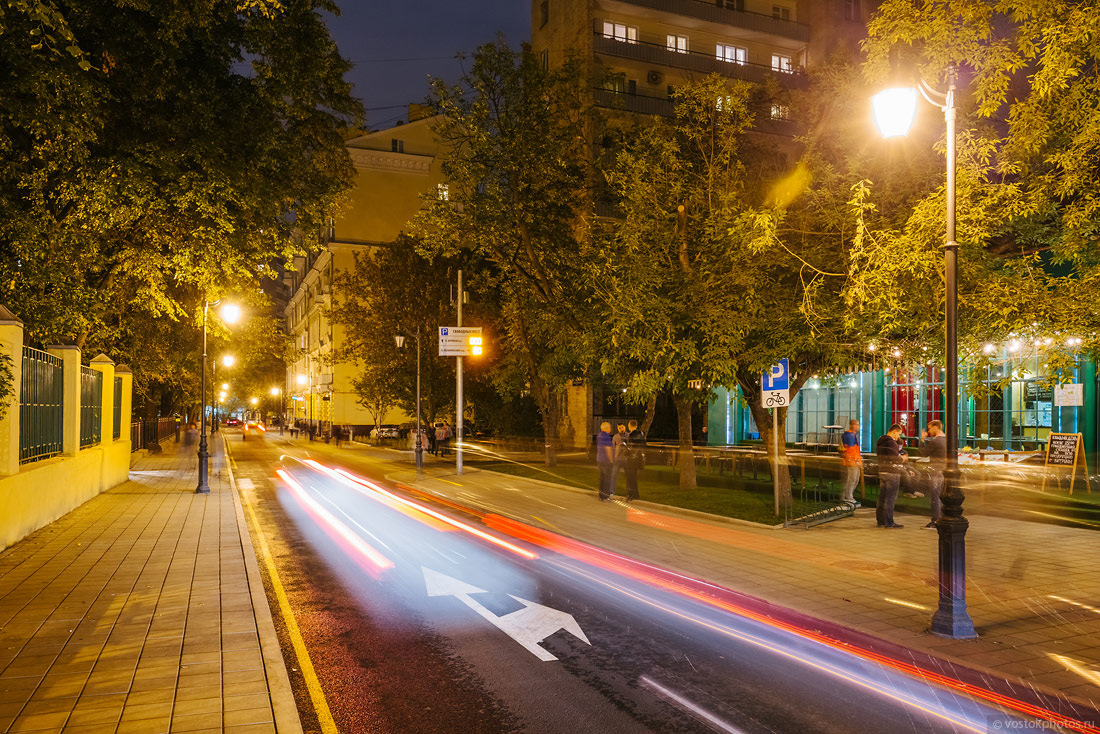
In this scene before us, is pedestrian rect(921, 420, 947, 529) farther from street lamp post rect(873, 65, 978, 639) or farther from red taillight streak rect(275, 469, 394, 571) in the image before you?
red taillight streak rect(275, 469, 394, 571)

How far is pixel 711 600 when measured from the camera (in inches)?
342

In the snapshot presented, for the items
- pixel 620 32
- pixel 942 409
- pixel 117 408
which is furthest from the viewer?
pixel 620 32

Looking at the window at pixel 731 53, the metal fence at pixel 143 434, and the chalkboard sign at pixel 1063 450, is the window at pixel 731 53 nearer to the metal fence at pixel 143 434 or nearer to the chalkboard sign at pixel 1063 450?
the chalkboard sign at pixel 1063 450

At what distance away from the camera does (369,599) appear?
8.91 m

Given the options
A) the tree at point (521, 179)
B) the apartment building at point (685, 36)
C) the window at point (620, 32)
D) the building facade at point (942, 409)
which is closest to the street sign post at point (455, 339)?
the tree at point (521, 179)

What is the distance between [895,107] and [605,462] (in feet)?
38.7

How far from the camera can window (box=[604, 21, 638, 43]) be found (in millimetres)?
43406

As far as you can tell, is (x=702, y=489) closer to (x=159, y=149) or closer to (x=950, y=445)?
(x=950, y=445)

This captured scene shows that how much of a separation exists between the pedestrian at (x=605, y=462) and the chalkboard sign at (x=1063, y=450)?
37.3 feet

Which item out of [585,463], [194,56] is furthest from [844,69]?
[585,463]

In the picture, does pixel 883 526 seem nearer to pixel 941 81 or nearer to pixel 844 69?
pixel 941 81

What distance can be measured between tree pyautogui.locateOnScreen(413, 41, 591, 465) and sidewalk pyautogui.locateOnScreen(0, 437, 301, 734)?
14.0 meters

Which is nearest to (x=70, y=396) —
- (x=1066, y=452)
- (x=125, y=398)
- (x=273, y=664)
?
(x=125, y=398)

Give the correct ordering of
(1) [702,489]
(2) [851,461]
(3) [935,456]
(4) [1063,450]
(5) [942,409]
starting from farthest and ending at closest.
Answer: (5) [942,409], (1) [702,489], (4) [1063,450], (2) [851,461], (3) [935,456]
